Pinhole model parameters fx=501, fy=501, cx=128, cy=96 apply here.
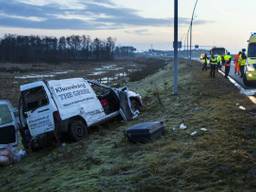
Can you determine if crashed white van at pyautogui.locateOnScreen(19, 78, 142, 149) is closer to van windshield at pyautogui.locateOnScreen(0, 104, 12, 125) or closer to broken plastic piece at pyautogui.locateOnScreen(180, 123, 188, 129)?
van windshield at pyautogui.locateOnScreen(0, 104, 12, 125)

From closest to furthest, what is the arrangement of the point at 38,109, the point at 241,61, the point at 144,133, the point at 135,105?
the point at 144,133, the point at 38,109, the point at 135,105, the point at 241,61

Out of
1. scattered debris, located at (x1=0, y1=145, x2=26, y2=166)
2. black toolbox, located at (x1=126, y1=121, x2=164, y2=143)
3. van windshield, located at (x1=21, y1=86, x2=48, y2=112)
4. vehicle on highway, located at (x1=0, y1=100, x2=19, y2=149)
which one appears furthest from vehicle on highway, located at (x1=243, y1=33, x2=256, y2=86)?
vehicle on highway, located at (x1=0, y1=100, x2=19, y2=149)

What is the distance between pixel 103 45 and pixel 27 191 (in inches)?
7359

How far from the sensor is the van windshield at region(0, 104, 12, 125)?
40.8 ft

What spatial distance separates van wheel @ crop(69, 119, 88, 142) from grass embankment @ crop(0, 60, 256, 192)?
0.97 ft

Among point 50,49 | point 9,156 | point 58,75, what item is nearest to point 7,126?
point 9,156

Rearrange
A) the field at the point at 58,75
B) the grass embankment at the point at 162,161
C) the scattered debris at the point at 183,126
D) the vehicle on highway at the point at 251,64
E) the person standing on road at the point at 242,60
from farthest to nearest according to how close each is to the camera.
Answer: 1. the field at the point at 58,75
2. the person standing on road at the point at 242,60
3. the vehicle on highway at the point at 251,64
4. the scattered debris at the point at 183,126
5. the grass embankment at the point at 162,161

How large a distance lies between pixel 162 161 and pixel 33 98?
5980mm

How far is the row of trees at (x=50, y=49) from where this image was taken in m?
130

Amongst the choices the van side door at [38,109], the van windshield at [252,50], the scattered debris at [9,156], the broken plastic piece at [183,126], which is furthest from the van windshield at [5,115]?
the van windshield at [252,50]

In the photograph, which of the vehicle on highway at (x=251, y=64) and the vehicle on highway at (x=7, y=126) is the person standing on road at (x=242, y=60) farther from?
the vehicle on highway at (x=7, y=126)

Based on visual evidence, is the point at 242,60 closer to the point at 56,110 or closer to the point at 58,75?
the point at 56,110

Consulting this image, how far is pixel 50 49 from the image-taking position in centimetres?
→ 16625

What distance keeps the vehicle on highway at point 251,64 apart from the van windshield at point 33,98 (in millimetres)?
12323
